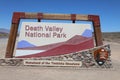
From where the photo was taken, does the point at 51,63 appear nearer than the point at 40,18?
Yes

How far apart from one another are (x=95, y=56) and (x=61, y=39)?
218 centimetres

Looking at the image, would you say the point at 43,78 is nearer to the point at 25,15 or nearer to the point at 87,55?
the point at 87,55

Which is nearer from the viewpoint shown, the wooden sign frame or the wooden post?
the wooden sign frame

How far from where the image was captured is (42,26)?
655 inches

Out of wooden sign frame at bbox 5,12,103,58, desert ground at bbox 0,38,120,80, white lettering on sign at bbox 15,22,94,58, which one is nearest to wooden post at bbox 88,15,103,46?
wooden sign frame at bbox 5,12,103,58

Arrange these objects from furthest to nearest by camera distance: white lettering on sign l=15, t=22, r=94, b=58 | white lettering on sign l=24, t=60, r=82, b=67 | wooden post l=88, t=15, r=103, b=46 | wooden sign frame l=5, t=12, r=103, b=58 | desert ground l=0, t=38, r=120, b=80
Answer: wooden post l=88, t=15, r=103, b=46 < wooden sign frame l=5, t=12, r=103, b=58 < white lettering on sign l=15, t=22, r=94, b=58 < white lettering on sign l=24, t=60, r=82, b=67 < desert ground l=0, t=38, r=120, b=80

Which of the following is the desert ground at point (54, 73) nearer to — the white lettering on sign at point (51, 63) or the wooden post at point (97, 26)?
the white lettering on sign at point (51, 63)

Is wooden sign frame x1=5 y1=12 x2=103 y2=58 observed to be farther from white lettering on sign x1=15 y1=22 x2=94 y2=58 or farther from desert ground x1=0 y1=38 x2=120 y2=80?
desert ground x1=0 y1=38 x2=120 y2=80

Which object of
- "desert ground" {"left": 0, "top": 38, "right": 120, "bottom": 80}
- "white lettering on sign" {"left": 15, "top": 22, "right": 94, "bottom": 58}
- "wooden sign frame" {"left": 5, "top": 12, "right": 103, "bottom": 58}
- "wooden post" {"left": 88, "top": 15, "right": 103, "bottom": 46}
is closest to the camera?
"desert ground" {"left": 0, "top": 38, "right": 120, "bottom": 80}

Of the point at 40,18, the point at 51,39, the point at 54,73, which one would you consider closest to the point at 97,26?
the point at 51,39

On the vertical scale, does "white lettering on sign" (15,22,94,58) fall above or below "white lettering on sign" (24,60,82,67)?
above

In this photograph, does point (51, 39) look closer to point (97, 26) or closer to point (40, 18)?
point (40, 18)

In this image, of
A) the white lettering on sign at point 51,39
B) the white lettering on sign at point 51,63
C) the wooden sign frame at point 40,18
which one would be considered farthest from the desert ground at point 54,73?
the wooden sign frame at point 40,18

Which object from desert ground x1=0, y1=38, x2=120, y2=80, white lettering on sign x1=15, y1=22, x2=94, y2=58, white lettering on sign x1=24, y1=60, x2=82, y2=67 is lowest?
desert ground x1=0, y1=38, x2=120, y2=80
